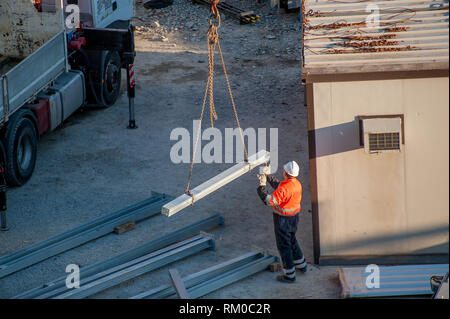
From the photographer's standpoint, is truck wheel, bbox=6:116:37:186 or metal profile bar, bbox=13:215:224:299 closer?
metal profile bar, bbox=13:215:224:299

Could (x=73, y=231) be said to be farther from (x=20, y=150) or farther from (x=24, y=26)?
(x=24, y=26)

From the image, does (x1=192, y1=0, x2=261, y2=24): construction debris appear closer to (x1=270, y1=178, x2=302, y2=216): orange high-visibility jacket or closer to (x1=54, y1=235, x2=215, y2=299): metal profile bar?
(x1=54, y1=235, x2=215, y2=299): metal profile bar

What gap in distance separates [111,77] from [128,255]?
8.31m

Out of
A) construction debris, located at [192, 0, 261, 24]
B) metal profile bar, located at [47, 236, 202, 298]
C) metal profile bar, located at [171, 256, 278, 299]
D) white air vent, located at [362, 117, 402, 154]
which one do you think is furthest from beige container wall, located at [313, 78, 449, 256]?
construction debris, located at [192, 0, 261, 24]

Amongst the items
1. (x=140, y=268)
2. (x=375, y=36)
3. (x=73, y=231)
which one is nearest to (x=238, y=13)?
(x=375, y=36)

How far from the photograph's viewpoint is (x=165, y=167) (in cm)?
1539

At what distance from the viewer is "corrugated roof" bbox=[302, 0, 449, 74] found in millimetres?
10844

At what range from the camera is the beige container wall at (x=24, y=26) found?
1614 centimetres

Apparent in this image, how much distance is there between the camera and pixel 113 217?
42.1 feet

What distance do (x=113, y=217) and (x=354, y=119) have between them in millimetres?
4490

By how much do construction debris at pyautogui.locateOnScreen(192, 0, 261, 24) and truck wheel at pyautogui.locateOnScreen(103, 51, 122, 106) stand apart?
8.05 meters
